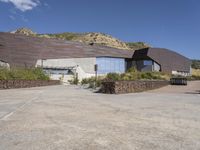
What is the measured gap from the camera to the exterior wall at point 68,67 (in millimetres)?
68025

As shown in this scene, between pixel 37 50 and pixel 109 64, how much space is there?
18.8 metres

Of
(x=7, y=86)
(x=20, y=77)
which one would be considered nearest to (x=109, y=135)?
(x=7, y=86)

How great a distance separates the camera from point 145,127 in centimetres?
920

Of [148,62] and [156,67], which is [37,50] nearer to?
[148,62]

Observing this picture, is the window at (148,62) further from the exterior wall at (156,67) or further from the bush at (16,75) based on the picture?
the bush at (16,75)

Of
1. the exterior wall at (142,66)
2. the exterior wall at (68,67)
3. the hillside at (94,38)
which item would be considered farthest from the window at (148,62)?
the hillside at (94,38)

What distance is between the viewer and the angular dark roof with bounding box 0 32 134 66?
63.9 m

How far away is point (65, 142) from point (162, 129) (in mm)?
3109

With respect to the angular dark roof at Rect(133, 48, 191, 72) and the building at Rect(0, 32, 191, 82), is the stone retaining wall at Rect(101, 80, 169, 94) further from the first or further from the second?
the angular dark roof at Rect(133, 48, 191, 72)

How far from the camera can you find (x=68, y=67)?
232 feet

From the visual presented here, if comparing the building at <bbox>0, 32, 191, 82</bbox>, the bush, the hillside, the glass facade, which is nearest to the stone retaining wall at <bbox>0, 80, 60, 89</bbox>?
the bush

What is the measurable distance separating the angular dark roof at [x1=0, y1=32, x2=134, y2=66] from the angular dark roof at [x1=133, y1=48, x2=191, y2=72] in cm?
735

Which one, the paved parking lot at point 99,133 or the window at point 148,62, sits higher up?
the window at point 148,62

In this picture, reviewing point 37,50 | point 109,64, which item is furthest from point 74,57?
→ point 109,64
